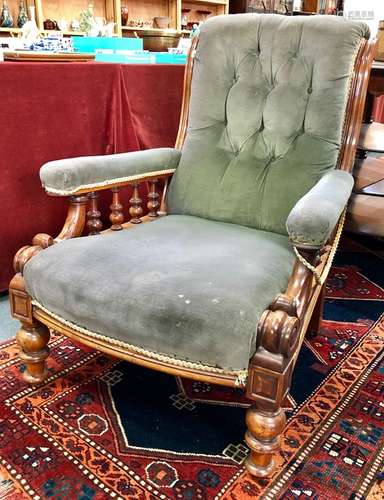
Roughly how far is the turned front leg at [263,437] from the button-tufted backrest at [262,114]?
0.53m

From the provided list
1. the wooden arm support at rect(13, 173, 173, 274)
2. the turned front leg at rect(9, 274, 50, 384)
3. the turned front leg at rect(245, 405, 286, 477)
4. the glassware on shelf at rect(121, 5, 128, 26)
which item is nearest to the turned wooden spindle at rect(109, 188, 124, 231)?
the wooden arm support at rect(13, 173, 173, 274)

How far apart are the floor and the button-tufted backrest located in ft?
2.09

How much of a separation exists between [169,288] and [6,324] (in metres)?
0.88

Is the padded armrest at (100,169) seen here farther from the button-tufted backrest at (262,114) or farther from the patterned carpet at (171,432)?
the patterned carpet at (171,432)

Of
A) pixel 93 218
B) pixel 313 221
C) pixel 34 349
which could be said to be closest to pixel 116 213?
pixel 93 218

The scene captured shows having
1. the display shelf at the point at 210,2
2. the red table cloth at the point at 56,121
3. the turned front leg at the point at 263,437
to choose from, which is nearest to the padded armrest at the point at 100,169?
the red table cloth at the point at 56,121

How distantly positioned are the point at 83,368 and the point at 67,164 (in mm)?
577

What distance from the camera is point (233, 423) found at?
115 cm

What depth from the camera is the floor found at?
59.4 inches

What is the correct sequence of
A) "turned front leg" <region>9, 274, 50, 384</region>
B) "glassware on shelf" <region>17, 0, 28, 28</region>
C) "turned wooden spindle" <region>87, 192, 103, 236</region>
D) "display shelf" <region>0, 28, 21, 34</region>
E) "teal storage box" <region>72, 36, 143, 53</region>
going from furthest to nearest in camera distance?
1. "glassware on shelf" <region>17, 0, 28, 28</region>
2. "display shelf" <region>0, 28, 21, 34</region>
3. "teal storage box" <region>72, 36, 143, 53</region>
4. "turned wooden spindle" <region>87, 192, 103, 236</region>
5. "turned front leg" <region>9, 274, 50, 384</region>

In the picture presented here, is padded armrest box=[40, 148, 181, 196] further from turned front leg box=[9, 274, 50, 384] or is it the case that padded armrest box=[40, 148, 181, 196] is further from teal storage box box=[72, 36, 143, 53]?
teal storage box box=[72, 36, 143, 53]

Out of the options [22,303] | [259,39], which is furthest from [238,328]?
[259,39]

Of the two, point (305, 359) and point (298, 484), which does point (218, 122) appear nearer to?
point (305, 359)

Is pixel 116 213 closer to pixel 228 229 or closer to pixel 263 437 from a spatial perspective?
pixel 228 229
